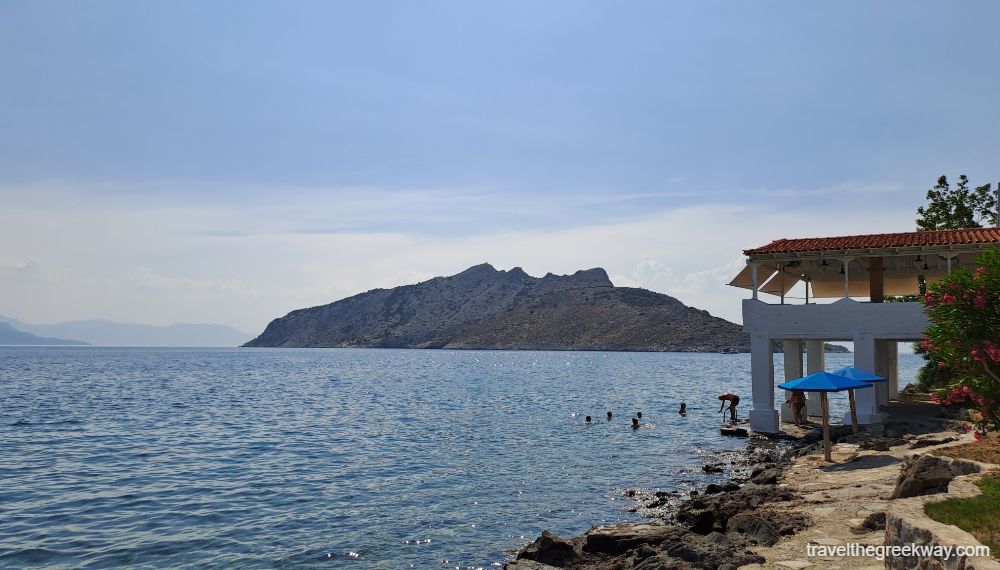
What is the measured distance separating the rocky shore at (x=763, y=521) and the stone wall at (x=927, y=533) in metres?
1.03

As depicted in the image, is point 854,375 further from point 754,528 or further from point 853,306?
point 754,528

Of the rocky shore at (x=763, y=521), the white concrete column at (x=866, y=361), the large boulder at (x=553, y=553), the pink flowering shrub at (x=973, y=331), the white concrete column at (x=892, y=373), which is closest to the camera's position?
the rocky shore at (x=763, y=521)

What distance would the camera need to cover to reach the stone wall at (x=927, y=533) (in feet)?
24.6

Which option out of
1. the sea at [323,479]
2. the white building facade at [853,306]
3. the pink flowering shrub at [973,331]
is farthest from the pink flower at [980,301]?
the white building facade at [853,306]

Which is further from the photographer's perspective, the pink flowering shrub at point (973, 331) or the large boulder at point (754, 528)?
the pink flowering shrub at point (973, 331)

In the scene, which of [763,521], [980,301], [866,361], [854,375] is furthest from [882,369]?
[763,521]

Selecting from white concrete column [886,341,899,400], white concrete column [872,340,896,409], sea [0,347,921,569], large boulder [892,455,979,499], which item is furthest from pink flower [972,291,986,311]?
white concrete column [886,341,899,400]

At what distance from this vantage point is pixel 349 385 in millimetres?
83625

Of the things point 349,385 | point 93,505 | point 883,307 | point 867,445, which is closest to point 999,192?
point 883,307

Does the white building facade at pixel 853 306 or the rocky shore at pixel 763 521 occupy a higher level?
the white building facade at pixel 853 306

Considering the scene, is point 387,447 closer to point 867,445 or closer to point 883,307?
point 867,445

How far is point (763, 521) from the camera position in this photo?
13.8 m

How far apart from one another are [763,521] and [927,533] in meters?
5.64

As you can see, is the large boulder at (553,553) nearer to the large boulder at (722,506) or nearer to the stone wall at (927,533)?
the large boulder at (722,506)
